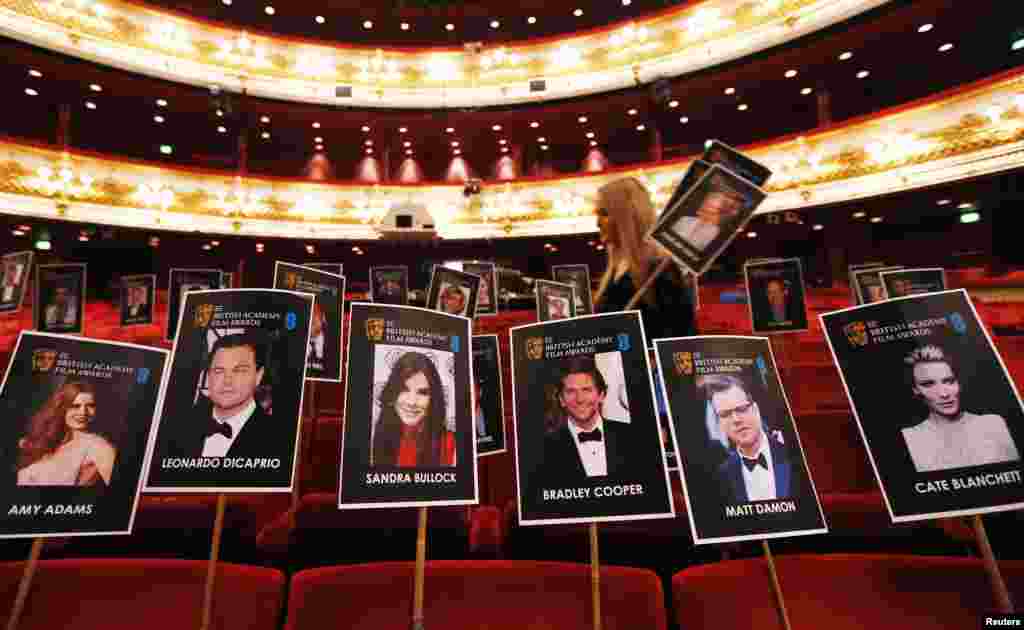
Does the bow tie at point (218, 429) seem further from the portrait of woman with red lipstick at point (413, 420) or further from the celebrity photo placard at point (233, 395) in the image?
the portrait of woman with red lipstick at point (413, 420)

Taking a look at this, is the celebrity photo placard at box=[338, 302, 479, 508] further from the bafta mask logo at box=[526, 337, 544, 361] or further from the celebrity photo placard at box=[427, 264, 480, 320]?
the celebrity photo placard at box=[427, 264, 480, 320]

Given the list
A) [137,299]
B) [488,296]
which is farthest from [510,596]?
[137,299]

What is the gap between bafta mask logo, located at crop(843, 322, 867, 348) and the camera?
120 centimetres

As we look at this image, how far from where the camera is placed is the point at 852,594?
1127mm

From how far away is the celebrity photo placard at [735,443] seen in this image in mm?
1038

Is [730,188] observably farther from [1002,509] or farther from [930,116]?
[930,116]

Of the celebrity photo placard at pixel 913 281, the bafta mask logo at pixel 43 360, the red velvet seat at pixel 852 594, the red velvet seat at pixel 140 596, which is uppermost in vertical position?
the celebrity photo placard at pixel 913 281

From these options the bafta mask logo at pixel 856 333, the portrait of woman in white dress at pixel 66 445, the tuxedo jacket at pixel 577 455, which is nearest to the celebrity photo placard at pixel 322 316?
the portrait of woman in white dress at pixel 66 445

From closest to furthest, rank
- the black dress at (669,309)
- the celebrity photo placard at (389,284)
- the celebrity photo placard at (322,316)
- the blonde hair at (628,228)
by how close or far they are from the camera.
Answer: the black dress at (669,309) < the blonde hair at (628,228) < the celebrity photo placard at (322,316) < the celebrity photo placard at (389,284)

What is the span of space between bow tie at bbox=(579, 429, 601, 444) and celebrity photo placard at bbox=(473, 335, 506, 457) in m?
0.41

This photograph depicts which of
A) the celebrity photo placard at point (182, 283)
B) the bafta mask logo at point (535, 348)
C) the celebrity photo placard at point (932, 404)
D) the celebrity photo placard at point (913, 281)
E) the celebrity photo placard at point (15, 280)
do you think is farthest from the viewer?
the celebrity photo placard at point (15, 280)

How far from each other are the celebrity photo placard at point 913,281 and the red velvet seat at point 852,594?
274 cm

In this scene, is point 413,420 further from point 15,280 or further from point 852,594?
point 15,280

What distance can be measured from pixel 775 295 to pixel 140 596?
3.94m
